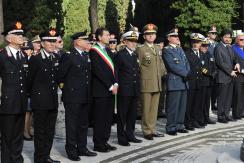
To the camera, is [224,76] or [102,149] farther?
[224,76]

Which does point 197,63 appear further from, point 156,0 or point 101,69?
point 156,0

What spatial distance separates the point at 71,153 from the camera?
796cm

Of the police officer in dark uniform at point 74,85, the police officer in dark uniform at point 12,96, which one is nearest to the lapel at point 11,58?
the police officer in dark uniform at point 12,96

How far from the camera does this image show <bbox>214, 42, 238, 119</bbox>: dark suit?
11.8 meters

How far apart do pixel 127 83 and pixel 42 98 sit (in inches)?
83.4

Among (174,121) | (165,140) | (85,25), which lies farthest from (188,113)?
(85,25)

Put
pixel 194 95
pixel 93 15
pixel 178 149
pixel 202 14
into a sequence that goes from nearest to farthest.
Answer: pixel 178 149 < pixel 194 95 < pixel 93 15 < pixel 202 14

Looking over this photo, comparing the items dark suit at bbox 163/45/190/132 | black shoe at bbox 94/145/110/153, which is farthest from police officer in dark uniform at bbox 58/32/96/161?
dark suit at bbox 163/45/190/132

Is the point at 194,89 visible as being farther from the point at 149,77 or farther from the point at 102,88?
the point at 102,88

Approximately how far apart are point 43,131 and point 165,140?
291 centimetres

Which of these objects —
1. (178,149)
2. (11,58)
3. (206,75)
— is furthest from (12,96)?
(206,75)

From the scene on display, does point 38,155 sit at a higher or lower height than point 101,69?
lower

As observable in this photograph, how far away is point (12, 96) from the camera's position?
692 cm

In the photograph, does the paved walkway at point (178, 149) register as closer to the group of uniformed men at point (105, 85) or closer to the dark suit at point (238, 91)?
the group of uniformed men at point (105, 85)
